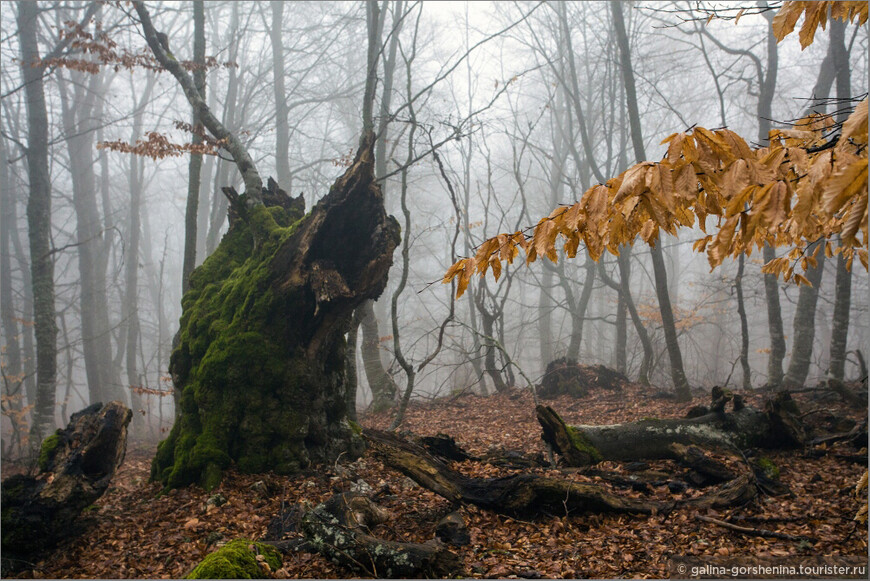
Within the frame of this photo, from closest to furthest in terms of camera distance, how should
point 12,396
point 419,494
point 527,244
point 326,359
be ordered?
point 527,244
point 419,494
point 326,359
point 12,396

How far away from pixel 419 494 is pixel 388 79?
327 inches

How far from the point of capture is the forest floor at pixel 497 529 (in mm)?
3176

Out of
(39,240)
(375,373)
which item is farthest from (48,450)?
(375,373)

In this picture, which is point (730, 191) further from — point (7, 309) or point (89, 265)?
point (89, 265)

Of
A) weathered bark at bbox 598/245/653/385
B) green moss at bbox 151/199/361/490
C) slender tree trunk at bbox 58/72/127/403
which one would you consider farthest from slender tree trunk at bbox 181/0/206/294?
weathered bark at bbox 598/245/653/385

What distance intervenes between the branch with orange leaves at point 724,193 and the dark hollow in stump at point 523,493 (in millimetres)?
2492

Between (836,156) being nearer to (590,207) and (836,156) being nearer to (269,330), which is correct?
(590,207)

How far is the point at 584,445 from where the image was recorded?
5.14 meters

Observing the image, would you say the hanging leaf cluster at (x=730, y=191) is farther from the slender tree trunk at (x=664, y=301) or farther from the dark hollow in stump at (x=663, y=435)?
the slender tree trunk at (x=664, y=301)

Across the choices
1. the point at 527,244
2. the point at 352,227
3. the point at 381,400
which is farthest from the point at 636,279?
the point at 527,244

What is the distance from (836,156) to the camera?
1.56 metres

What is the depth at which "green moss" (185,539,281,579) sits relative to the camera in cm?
282

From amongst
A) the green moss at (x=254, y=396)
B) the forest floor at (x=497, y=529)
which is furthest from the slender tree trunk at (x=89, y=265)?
the green moss at (x=254, y=396)

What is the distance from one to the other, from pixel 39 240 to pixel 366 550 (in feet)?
29.4
